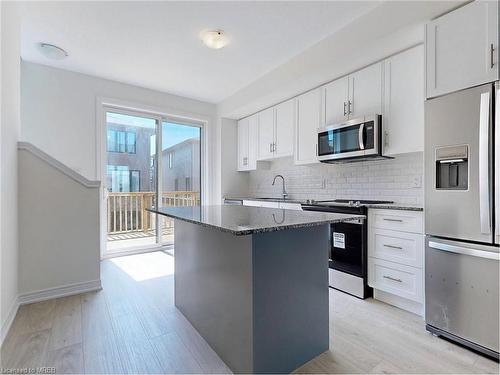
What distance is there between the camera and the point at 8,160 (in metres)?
2.05

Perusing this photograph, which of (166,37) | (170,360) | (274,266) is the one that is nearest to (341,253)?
(274,266)

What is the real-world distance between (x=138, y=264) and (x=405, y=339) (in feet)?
10.4

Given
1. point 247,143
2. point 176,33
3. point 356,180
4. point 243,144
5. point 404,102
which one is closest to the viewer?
point 404,102

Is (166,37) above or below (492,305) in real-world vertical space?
above

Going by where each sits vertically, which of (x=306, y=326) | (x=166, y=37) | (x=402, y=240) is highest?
(x=166, y=37)

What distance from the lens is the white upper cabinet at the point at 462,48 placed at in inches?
65.3

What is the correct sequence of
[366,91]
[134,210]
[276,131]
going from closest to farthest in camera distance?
[366,91] < [276,131] < [134,210]

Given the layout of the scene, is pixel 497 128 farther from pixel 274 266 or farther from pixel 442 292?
pixel 274 266

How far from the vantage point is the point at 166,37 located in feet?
8.86

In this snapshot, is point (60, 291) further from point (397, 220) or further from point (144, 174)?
point (397, 220)

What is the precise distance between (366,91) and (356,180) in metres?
1.04

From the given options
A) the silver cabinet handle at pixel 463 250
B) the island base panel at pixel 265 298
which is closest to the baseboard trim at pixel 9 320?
the island base panel at pixel 265 298

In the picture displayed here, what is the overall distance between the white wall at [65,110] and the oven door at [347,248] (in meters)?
3.31

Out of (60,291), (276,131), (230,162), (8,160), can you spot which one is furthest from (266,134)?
(60,291)
